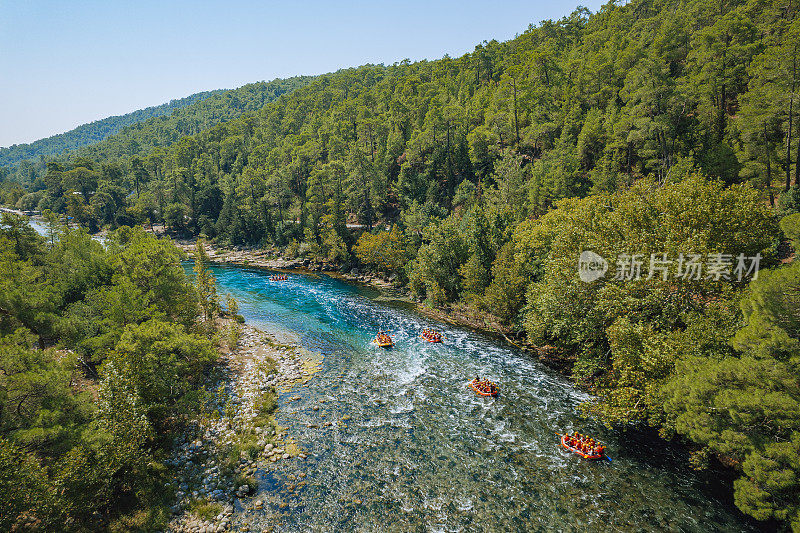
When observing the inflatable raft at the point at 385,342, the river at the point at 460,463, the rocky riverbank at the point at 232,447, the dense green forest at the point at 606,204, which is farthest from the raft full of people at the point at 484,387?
the rocky riverbank at the point at 232,447

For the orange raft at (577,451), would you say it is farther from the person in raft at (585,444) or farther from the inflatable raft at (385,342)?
the inflatable raft at (385,342)

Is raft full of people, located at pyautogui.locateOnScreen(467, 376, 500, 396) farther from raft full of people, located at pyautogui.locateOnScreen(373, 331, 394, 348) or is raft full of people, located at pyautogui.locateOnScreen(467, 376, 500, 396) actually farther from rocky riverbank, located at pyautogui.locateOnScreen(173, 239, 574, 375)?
raft full of people, located at pyautogui.locateOnScreen(373, 331, 394, 348)

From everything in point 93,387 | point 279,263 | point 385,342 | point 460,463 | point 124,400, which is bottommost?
point 460,463

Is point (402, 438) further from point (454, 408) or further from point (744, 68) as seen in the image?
point (744, 68)

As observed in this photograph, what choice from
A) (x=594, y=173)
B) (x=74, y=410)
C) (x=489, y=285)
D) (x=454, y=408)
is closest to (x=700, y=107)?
(x=594, y=173)

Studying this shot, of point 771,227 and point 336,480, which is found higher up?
point 771,227

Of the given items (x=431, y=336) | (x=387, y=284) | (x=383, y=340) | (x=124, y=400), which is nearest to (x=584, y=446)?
(x=431, y=336)

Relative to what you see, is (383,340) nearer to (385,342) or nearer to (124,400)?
(385,342)
